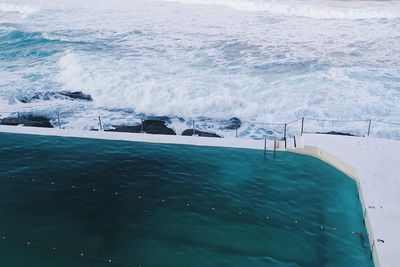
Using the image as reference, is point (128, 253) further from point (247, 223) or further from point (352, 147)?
point (352, 147)

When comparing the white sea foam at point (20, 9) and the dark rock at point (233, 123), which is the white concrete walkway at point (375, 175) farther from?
the white sea foam at point (20, 9)

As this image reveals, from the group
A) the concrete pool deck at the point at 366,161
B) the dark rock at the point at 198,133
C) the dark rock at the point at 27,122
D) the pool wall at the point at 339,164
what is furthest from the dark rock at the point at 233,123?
the dark rock at the point at 27,122

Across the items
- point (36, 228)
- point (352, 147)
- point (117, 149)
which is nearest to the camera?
point (36, 228)

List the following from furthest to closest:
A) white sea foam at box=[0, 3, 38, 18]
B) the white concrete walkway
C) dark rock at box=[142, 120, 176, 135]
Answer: white sea foam at box=[0, 3, 38, 18], dark rock at box=[142, 120, 176, 135], the white concrete walkway

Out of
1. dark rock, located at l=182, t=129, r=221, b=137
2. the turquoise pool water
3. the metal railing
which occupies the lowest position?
the metal railing

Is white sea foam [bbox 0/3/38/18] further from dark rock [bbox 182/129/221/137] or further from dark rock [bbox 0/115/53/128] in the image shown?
dark rock [bbox 182/129/221/137]

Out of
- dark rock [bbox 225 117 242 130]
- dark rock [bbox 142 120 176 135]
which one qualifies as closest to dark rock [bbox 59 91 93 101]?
dark rock [bbox 142 120 176 135]

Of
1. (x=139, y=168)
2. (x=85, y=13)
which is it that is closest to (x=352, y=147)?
(x=139, y=168)
